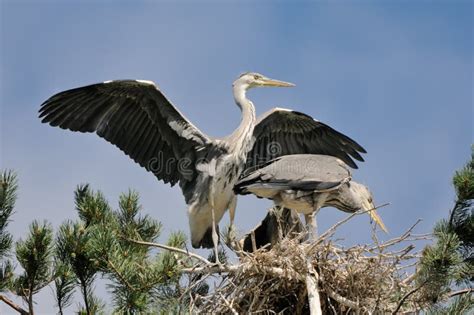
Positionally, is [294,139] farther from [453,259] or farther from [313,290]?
[453,259]

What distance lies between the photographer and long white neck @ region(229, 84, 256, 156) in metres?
9.55

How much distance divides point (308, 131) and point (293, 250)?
3.13 m

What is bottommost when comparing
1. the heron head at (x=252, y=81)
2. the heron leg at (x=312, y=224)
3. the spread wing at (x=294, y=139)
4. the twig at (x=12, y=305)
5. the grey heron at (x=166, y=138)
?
the twig at (x=12, y=305)

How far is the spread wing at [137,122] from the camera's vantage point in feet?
31.5

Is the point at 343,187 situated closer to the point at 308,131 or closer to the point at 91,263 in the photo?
the point at 308,131

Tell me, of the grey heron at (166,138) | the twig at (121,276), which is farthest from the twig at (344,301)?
the grey heron at (166,138)

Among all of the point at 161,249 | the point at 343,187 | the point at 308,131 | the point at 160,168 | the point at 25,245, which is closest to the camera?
the point at 25,245

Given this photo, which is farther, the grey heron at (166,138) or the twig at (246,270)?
the grey heron at (166,138)

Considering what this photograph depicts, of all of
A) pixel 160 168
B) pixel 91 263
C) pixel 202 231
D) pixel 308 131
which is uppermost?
pixel 308 131

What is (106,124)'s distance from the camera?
979 cm

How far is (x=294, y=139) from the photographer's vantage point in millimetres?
10539

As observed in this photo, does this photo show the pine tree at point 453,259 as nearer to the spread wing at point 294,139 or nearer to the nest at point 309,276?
the nest at point 309,276

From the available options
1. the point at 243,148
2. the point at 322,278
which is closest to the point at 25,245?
the point at 322,278

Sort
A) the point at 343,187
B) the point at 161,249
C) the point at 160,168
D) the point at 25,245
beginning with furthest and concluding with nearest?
the point at 160,168, the point at 343,187, the point at 161,249, the point at 25,245
